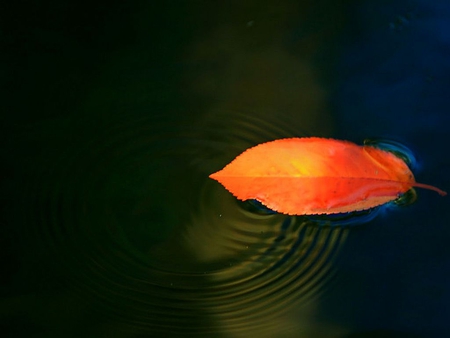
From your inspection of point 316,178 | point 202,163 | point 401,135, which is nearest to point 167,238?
point 202,163

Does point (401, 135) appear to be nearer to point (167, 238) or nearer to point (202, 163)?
point (202, 163)

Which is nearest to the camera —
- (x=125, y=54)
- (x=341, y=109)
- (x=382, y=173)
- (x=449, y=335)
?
(x=449, y=335)

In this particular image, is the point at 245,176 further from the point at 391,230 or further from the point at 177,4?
the point at 177,4

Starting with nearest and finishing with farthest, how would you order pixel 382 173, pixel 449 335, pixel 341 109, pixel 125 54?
pixel 449 335, pixel 382 173, pixel 341 109, pixel 125 54

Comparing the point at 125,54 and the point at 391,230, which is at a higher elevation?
the point at 125,54

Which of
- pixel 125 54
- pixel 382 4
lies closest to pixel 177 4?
pixel 125 54
